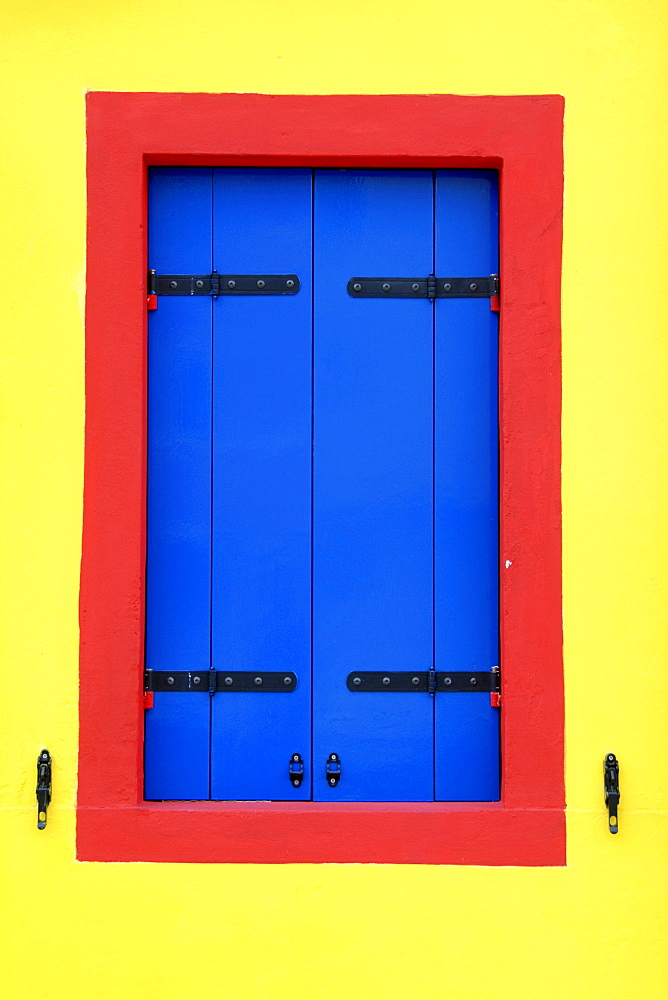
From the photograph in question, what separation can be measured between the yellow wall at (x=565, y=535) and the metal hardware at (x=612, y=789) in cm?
3

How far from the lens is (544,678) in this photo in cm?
269

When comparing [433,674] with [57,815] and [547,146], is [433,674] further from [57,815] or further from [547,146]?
[547,146]

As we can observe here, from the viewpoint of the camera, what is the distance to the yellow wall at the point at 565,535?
2.65 meters

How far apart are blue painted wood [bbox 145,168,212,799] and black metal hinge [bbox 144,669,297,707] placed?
0.07 ft

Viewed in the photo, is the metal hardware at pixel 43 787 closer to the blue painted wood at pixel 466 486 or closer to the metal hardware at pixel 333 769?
the metal hardware at pixel 333 769

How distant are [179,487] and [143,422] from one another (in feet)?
0.68

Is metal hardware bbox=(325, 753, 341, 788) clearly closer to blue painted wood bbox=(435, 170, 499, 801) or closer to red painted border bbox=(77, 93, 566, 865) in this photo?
red painted border bbox=(77, 93, 566, 865)

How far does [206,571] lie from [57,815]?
30.1 inches

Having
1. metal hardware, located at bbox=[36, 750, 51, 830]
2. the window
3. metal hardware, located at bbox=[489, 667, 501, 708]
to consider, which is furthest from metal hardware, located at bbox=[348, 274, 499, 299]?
metal hardware, located at bbox=[36, 750, 51, 830]

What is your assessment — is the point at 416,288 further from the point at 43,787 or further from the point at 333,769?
the point at 43,787

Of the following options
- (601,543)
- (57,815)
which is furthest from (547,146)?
(57,815)

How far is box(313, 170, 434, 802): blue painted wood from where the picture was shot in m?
2.77

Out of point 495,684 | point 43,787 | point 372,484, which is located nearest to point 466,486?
point 372,484

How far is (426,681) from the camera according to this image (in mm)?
2764
